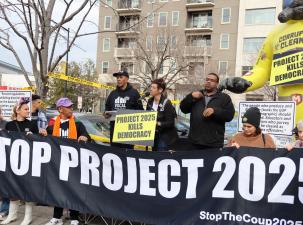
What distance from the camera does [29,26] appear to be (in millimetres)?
8312

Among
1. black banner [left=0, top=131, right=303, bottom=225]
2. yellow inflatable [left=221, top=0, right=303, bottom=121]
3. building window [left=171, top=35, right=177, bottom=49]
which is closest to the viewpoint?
black banner [left=0, top=131, right=303, bottom=225]

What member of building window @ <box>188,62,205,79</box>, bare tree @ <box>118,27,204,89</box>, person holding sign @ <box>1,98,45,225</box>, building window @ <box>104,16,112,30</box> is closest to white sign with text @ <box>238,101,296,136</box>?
person holding sign @ <box>1,98,45,225</box>

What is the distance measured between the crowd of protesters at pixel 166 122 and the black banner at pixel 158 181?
0.74 ft

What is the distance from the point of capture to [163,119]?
5.59 meters

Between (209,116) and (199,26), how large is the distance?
3875cm

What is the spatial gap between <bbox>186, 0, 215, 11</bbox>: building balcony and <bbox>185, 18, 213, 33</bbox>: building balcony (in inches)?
50.0

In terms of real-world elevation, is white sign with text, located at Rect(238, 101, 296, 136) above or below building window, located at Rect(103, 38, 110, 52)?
below

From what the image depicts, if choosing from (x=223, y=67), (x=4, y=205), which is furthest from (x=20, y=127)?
(x=223, y=67)

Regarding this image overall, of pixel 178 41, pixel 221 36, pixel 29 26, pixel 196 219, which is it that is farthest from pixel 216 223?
pixel 221 36

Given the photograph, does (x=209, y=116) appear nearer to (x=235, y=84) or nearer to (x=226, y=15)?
(x=235, y=84)

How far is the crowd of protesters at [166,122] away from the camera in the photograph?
15.4 ft

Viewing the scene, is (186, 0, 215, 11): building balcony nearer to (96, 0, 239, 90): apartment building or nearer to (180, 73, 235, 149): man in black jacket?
(96, 0, 239, 90): apartment building

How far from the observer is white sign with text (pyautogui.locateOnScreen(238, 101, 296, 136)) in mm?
4918

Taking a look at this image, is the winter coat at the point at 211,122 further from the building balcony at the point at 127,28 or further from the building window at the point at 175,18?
the building window at the point at 175,18
